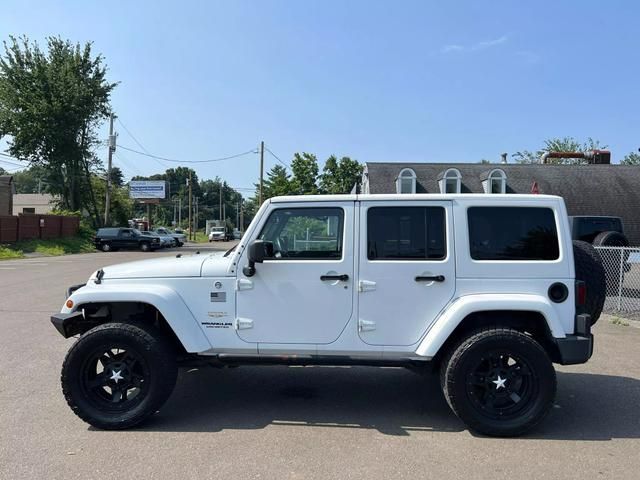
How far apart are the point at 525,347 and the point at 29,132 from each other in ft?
143

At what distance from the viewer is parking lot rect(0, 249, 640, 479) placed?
3693 mm

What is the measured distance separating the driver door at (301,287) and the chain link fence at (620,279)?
22.9ft

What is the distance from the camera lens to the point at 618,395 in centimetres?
538

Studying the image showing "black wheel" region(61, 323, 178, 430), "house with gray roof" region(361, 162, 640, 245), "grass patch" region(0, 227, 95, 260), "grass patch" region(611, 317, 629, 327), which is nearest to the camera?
"black wheel" region(61, 323, 178, 430)

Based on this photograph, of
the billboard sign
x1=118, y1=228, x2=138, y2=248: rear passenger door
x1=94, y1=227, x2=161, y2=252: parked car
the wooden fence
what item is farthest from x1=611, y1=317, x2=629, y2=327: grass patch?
the billboard sign

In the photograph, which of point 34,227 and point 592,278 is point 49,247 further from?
point 592,278

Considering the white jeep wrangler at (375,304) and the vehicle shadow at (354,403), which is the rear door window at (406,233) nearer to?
the white jeep wrangler at (375,304)

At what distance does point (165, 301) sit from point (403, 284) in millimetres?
2012

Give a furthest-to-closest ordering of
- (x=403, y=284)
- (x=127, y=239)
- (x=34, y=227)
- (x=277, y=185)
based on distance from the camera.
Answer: (x=277, y=185), (x=127, y=239), (x=34, y=227), (x=403, y=284)

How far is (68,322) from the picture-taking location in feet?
15.4

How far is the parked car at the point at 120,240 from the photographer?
36219 millimetres

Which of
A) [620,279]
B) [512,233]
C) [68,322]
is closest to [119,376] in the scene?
[68,322]

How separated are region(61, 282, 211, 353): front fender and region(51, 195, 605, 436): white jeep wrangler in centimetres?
1

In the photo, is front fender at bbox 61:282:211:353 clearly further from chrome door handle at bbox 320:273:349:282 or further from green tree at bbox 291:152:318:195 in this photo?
green tree at bbox 291:152:318:195
